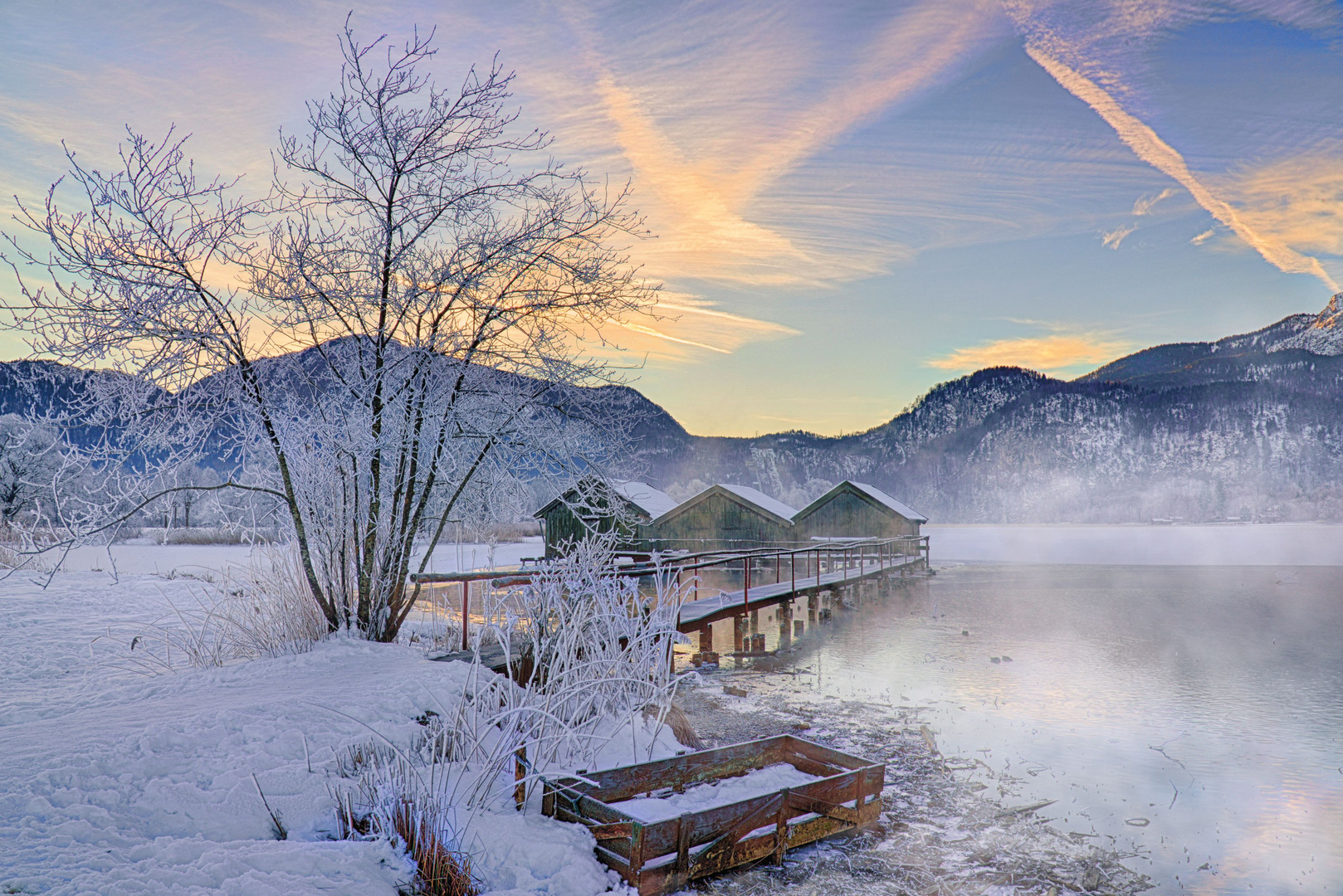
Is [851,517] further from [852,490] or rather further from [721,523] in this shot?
[721,523]

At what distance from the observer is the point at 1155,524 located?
112938 mm

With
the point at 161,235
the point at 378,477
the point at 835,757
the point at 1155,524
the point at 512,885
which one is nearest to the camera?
the point at 512,885

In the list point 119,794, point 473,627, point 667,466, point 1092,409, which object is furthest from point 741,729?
point 1092,409

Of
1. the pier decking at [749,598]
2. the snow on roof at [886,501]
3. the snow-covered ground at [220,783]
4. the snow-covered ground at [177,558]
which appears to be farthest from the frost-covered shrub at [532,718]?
the snow on roof at [886,501]

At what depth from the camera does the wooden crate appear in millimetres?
4941

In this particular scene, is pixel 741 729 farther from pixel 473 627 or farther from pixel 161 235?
pixel 161 235

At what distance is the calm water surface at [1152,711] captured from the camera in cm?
674

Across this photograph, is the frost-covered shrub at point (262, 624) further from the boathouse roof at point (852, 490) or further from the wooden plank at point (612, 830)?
the boathouse roof at point (852, 490)

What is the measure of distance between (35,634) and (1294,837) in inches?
531

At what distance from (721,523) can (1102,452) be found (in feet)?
446

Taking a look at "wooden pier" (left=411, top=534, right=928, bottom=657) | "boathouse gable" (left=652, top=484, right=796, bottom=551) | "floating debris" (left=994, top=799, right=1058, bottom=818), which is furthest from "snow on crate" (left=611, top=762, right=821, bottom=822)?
"boathouse gable" (left=652, top=484, right=796, bottom=551)

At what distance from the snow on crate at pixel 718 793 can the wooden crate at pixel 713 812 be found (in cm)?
6

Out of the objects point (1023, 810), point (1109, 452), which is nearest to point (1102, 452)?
point (1109, 452)

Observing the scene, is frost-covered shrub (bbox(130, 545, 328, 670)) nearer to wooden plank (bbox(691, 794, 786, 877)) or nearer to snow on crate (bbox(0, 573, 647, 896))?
snow on crate (bbox(0, 573, 647, 896))
